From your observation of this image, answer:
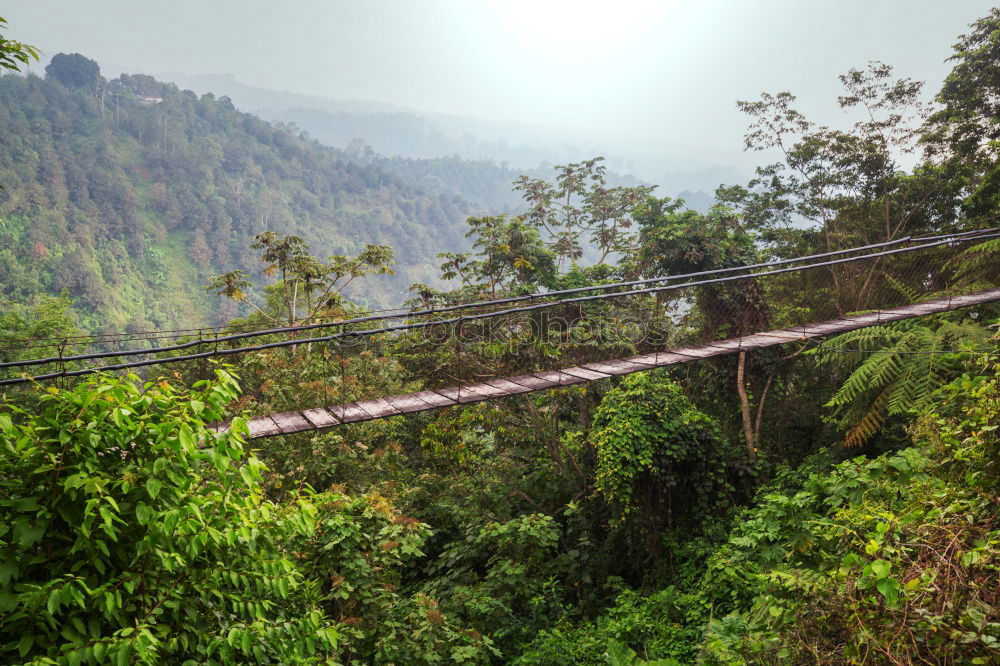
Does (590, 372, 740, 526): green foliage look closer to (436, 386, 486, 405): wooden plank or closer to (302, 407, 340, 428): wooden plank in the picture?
(436, 386, 486, 405): wooden plank

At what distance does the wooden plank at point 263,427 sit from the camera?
124 inches

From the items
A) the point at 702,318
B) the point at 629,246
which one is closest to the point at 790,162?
the point at 629,246

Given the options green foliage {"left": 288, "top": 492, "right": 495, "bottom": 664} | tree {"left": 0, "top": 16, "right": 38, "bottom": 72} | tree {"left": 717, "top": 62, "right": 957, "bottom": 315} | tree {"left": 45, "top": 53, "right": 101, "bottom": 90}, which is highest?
tree {"left": 45, "top": 53, "right": 101, "bottom": 90}

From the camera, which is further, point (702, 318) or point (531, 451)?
point (531, 451)

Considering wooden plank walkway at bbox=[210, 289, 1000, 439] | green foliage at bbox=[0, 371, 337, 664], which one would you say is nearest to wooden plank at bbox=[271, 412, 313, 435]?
wooden plank walkway at bbox=[210, 289, 1000, 439]

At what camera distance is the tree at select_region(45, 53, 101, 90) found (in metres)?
38.9

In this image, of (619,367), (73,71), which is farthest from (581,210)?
(73,71)

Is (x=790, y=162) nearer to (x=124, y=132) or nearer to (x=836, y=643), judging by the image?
(x=836, y=643)

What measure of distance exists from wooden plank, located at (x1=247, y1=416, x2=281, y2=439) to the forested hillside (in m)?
22.5

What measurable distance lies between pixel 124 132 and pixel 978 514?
49602 mm

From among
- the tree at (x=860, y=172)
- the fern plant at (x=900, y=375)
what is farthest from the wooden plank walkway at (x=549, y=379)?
the tree at (x=860, y=172)

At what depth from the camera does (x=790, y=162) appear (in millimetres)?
10094

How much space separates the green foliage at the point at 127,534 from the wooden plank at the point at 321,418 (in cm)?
166

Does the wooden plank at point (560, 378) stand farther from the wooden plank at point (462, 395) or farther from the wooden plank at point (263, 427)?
the wooden plank at point (263, 427)
